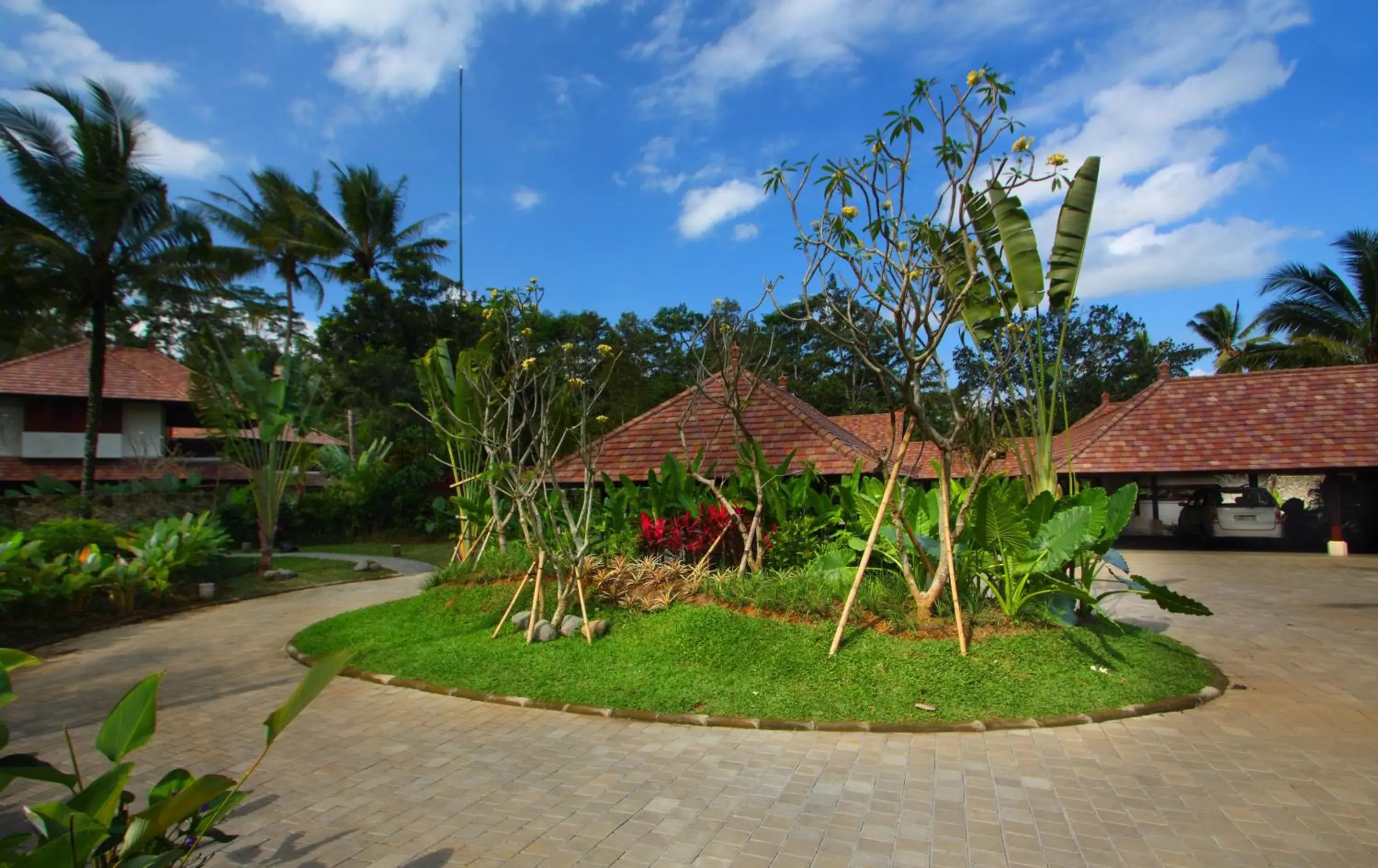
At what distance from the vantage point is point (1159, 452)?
1705cm

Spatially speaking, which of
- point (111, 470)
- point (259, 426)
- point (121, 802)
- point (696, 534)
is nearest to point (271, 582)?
point (259, 426)

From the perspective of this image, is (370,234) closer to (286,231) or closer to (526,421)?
(286,231)

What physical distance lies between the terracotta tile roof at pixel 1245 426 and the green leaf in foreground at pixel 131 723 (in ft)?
58.7

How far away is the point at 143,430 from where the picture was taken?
22.6 metres

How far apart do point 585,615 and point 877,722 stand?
9.98 ft

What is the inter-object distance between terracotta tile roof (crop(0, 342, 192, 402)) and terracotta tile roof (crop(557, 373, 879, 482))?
13591 millimetres

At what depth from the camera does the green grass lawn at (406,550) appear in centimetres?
1872

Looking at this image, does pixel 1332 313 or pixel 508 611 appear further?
pixel 1332 313

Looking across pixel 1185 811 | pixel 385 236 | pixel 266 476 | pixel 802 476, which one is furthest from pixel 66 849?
pixel 385 236

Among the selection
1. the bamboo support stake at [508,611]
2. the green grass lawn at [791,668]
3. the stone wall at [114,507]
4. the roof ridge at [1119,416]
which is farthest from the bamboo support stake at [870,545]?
the stone wall at [114,507]

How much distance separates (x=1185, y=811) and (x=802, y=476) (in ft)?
19.8

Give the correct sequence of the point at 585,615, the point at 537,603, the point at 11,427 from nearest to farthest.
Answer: the point at 585,615 → the point at 537,603 → the point at 11,427

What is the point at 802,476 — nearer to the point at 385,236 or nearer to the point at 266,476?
the point at 266,476

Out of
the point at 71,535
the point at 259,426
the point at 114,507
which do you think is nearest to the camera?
the point at 71,535
